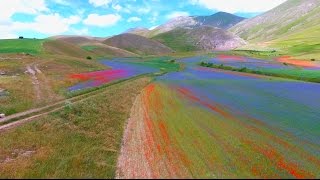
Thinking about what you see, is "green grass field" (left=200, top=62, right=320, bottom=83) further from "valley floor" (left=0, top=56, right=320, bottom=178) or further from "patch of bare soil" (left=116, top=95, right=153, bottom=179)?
"patch of bare soil" (left=116, top=95, right=153, bottom=179)

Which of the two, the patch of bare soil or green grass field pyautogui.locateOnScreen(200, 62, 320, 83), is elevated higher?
the patch of bare soil

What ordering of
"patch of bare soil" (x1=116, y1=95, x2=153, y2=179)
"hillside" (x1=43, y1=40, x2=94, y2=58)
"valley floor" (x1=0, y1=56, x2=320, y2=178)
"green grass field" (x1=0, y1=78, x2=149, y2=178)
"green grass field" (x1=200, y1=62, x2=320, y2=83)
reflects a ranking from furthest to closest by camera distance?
"hillside" (x1=43, y1=40, x2=94, y2=58), "green grass field" (x1=200, y1=62, x2=320, y2=83), "green grass field" (x1=0, y1=78, x2=149, y2=178), "valley floor" (x1=0, y1=56, x2=320, y2=178), "patch of bare soil" (x1=116, y1=95, x2=153, y2=179)

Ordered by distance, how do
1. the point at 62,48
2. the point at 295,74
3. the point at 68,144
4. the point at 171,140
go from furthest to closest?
the point at 62,48
the point at 295,74
the point at 171,140
the point at 68,144

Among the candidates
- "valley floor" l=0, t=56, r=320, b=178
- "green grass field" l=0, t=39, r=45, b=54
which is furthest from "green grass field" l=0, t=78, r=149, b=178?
"green grass field" l=0, t=39, r=45, b=54

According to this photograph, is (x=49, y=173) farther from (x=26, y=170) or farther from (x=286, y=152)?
(x=286, y=152)

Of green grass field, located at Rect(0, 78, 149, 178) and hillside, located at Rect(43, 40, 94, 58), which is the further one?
hillside, located at Rect(43, 40, 94, 58)

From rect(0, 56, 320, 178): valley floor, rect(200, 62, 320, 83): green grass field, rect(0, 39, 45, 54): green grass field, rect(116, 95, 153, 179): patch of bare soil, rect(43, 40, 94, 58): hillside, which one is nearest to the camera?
rect(116, 95, 153, 179): patch of bare soil

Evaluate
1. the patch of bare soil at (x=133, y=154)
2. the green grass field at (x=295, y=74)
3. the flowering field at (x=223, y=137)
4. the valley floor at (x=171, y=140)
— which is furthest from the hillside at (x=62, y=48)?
the patch of bare soil at (x=133, y=154)

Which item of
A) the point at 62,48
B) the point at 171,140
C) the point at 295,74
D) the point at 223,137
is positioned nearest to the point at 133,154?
the point at 171,140

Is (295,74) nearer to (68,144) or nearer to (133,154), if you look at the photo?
(133,154)

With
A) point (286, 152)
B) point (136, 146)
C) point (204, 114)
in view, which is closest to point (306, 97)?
point (204, 114)

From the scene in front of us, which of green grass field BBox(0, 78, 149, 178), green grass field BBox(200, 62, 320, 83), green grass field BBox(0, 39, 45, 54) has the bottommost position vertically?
green grass field BBox(200, 62, 320, 83)
